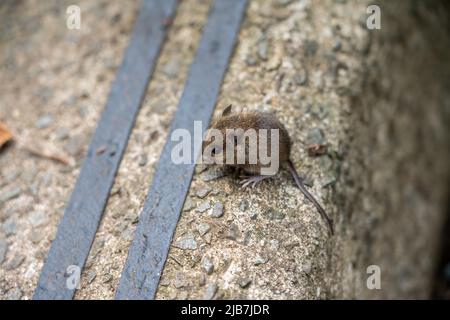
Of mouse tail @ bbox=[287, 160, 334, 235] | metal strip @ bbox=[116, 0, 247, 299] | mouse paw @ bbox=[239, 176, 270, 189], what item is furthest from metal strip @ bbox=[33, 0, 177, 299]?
mouse tail @ bbox=[287, 160, 334, 235]

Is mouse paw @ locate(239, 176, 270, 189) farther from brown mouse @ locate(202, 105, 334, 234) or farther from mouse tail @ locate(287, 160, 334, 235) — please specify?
mouse tail @ locate(287, 160, 334, 235)

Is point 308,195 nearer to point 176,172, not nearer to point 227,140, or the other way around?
point 227,140

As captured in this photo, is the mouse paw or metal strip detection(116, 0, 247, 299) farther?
the mouse paw

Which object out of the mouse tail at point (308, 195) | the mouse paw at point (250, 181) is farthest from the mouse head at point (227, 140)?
the mouse tail at point (308, 195)

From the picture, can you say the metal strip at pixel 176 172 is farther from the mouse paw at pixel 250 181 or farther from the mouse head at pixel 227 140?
the mouse paw at pixel 250 181

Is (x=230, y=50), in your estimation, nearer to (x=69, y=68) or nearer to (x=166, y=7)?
(x=166, y=7)

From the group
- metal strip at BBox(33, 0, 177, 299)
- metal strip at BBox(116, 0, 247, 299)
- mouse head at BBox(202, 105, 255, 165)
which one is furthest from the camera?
mouse head at BBox(202, 105, 255, 165)
